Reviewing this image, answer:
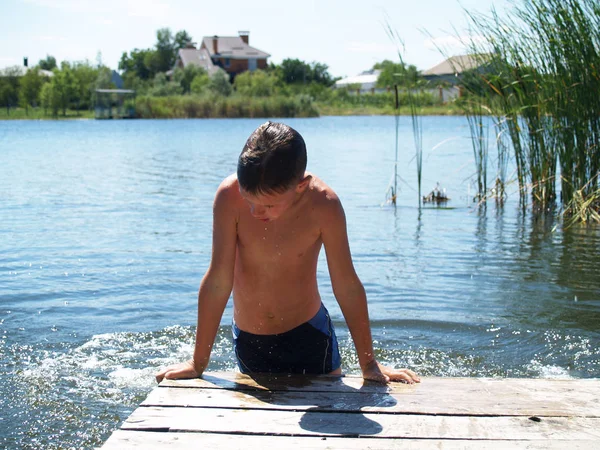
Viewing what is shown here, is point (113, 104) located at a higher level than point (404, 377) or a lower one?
higher

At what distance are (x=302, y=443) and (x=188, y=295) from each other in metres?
5.08

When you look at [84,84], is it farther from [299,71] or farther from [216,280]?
[216,280]

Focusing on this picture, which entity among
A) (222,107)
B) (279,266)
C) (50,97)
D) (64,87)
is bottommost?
(279,266)

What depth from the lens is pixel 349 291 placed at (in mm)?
3096

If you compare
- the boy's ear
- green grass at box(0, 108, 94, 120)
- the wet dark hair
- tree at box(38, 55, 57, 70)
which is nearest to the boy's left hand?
the boy's ear

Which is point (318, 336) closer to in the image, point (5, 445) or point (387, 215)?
point (5, 445)

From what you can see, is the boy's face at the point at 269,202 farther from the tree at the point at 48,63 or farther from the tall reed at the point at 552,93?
the tree at the point at 48,63

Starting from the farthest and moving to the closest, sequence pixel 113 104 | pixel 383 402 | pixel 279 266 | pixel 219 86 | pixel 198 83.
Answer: pixel 198 83, pixel 113 104, pixel 219 86, pixel 279 266, pixel 383 402

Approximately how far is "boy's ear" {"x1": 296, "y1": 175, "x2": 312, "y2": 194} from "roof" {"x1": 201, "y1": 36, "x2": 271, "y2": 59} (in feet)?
328

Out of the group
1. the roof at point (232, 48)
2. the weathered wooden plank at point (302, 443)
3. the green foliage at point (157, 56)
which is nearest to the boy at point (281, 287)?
the weathered wooden plank at point (302, 443)

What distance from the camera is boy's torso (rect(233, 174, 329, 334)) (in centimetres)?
306

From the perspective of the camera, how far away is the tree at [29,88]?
79250mm

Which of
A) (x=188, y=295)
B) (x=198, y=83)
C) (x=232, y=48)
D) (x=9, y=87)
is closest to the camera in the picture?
(x=188, y=295)

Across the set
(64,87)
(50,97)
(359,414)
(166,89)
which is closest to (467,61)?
(359,414)
